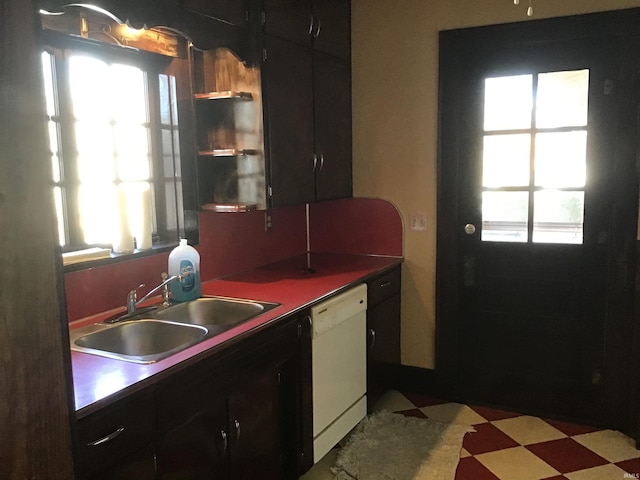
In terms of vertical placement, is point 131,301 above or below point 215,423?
above

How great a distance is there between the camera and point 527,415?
3.21 metres

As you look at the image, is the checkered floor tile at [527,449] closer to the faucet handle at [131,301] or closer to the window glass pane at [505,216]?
the window glass pane at [505,216]

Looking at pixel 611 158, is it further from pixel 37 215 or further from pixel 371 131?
pixel 37 215

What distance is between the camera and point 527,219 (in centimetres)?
309

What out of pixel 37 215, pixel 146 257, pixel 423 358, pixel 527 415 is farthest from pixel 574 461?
pixel 37 215

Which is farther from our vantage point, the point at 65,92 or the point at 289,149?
the point at 289,149

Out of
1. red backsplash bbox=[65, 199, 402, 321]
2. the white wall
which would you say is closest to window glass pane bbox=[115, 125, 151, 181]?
red backsplash bbox=[65, 199, 402, 321]

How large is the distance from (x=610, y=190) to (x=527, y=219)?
1.39 ft

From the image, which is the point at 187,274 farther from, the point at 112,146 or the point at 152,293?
the point at 112,146

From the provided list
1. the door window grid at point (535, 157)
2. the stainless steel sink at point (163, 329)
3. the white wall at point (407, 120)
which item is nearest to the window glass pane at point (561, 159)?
the door window grid at point (535, 157)

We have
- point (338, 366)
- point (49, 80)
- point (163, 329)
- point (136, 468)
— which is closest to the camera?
point (136, 468)

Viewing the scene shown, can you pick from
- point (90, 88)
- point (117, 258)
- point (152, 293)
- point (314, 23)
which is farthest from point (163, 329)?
point (314, 23)

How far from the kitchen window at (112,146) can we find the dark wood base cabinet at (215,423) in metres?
0.77

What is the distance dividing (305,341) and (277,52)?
53.2 inches
